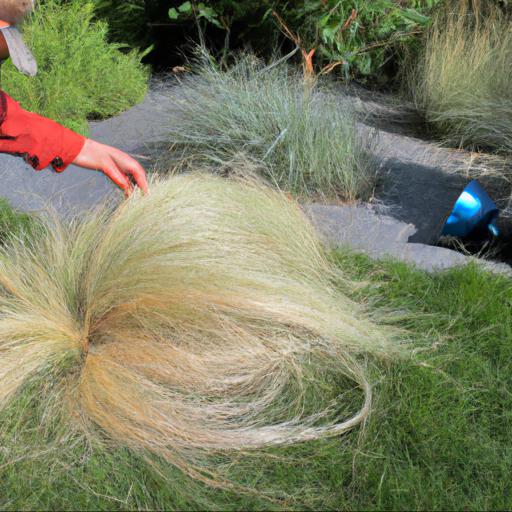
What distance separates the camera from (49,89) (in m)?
4.80

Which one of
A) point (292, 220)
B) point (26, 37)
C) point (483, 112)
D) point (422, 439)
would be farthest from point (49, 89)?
point (422, 439)

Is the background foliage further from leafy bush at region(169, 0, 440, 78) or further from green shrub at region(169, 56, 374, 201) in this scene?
green shrub at region(169, 56, 374, 201)

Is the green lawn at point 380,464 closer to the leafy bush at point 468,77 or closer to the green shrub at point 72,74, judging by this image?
the leafy bush at point 468,77

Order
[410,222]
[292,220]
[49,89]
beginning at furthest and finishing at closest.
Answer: [49,89] → [410,222] → [292,220]

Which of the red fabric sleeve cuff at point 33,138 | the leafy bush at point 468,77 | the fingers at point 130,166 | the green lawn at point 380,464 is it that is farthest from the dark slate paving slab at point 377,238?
the red fabric sleeve cuff at point 33,138

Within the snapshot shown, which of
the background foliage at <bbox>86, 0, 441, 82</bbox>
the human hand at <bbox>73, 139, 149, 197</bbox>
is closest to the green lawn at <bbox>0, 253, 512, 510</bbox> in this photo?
the human hand at <bbox>73, 139, 149, 197</bbox>

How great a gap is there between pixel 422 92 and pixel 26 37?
9.54ft

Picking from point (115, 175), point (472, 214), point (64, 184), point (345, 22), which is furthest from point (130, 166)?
point (345, 22)

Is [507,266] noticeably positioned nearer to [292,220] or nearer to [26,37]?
[292,220]

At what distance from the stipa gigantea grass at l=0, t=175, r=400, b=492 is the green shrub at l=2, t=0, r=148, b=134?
2245mm

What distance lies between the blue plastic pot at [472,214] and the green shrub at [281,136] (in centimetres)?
66

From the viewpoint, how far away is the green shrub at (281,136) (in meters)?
3.95

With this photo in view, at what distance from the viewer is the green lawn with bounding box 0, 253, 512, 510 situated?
1.95 m

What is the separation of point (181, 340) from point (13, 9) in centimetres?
115
